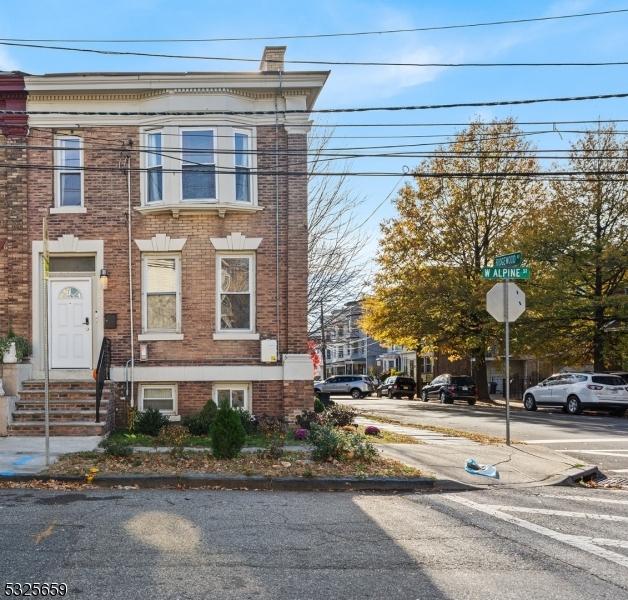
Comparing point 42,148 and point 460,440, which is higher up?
point 42,148

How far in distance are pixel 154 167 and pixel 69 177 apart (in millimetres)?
1868

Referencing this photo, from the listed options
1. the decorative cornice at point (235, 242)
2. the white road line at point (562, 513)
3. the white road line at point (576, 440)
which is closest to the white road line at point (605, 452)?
the white road line at point (576, 440)

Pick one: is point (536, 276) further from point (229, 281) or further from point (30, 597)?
point (30, 597)

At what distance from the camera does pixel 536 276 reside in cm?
2942

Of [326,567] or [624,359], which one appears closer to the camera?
[326,567]

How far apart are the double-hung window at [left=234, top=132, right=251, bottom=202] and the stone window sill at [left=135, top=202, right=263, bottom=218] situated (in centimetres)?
31

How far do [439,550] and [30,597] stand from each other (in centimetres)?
329

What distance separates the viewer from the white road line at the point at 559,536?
5941mm

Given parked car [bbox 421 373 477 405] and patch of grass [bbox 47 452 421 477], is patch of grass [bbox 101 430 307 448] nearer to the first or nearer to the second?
patch of grass [bbox 47 452 421 477]

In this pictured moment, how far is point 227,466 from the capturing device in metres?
9.97

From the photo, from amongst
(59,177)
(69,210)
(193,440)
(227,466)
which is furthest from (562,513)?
(59,177)

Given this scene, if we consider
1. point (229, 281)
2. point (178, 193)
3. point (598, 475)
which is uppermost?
point (178, 193)

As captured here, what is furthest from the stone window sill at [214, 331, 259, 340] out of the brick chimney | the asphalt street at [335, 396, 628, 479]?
the asphalt street at [335, 396, 628, 479]

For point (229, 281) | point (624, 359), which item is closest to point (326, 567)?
point (229, 281)
